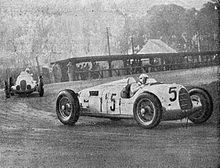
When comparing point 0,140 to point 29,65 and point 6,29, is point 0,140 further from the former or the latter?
point 6,29

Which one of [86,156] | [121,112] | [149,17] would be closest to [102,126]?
[121,112]

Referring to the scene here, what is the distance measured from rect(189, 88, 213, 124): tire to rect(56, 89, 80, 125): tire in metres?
1.05

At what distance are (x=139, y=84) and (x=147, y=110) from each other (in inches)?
10.7

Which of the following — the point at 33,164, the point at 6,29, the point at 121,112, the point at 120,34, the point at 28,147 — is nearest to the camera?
the point at 33,164

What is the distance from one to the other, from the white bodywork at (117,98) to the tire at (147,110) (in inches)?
2.4

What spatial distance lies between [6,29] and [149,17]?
3.92ft

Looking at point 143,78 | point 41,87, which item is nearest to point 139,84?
point 143,78

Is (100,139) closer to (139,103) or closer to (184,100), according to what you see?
(139,103)

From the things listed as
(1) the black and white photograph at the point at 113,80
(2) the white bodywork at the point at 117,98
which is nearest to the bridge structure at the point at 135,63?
(1) the black and white photograph at the point at 113,80

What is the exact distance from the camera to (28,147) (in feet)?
8.23

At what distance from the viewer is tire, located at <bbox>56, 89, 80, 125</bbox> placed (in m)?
3.14

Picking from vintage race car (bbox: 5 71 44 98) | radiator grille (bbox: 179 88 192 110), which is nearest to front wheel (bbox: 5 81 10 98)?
vintage race car (bbox: 5 71 44 98)

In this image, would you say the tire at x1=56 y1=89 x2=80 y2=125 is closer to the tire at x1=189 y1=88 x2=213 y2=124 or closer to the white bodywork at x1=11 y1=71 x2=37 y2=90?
the white bodywork at x1=11 y1=71 x2=37 y2=90

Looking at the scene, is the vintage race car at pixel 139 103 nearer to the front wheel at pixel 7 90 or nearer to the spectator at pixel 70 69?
the spectator at pixel 70 69
